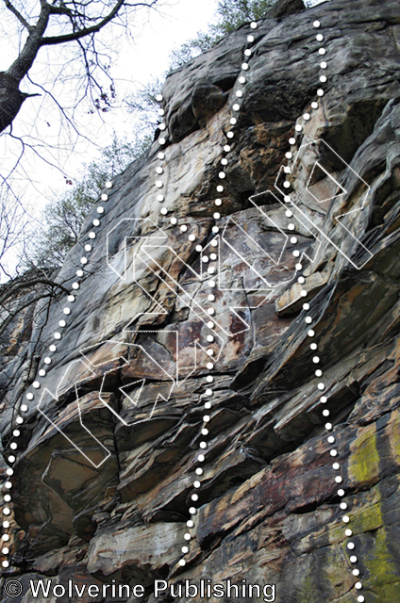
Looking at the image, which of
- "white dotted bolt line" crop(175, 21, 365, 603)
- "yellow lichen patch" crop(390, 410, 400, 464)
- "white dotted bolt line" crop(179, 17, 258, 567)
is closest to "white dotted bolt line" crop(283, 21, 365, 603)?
"white dotted bolt line" crop(175, 21, 365, 603)

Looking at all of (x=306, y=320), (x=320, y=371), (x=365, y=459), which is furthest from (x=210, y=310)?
(x=365, y=459)

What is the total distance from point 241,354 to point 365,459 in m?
2.44

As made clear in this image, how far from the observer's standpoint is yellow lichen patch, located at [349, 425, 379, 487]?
196 inches

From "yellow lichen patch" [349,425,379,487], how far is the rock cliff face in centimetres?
2

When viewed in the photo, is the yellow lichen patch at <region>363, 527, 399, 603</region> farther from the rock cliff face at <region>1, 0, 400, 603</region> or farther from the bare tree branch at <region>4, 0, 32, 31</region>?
the bare tree branch at <region>4, 0, 32, 31</region>

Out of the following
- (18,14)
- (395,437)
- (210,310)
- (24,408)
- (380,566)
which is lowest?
(380,566)

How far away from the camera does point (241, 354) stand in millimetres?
7102

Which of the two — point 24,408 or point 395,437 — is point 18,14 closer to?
point 24,408

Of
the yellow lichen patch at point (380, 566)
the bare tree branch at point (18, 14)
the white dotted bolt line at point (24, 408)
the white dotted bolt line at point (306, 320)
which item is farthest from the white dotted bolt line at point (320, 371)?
the bare tree branch at point (18, 14)

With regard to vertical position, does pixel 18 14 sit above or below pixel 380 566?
above

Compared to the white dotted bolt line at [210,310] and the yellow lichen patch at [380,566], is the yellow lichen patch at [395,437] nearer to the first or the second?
the yellow lichen patch at [380,566]

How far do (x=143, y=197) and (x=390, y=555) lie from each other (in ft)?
23.9

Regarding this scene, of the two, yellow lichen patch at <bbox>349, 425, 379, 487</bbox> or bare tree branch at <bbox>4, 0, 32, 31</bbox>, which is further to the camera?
bare tree branch at <bbox>4, 0, 32, 31</bbox>

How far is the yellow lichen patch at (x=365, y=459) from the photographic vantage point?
196 inches
